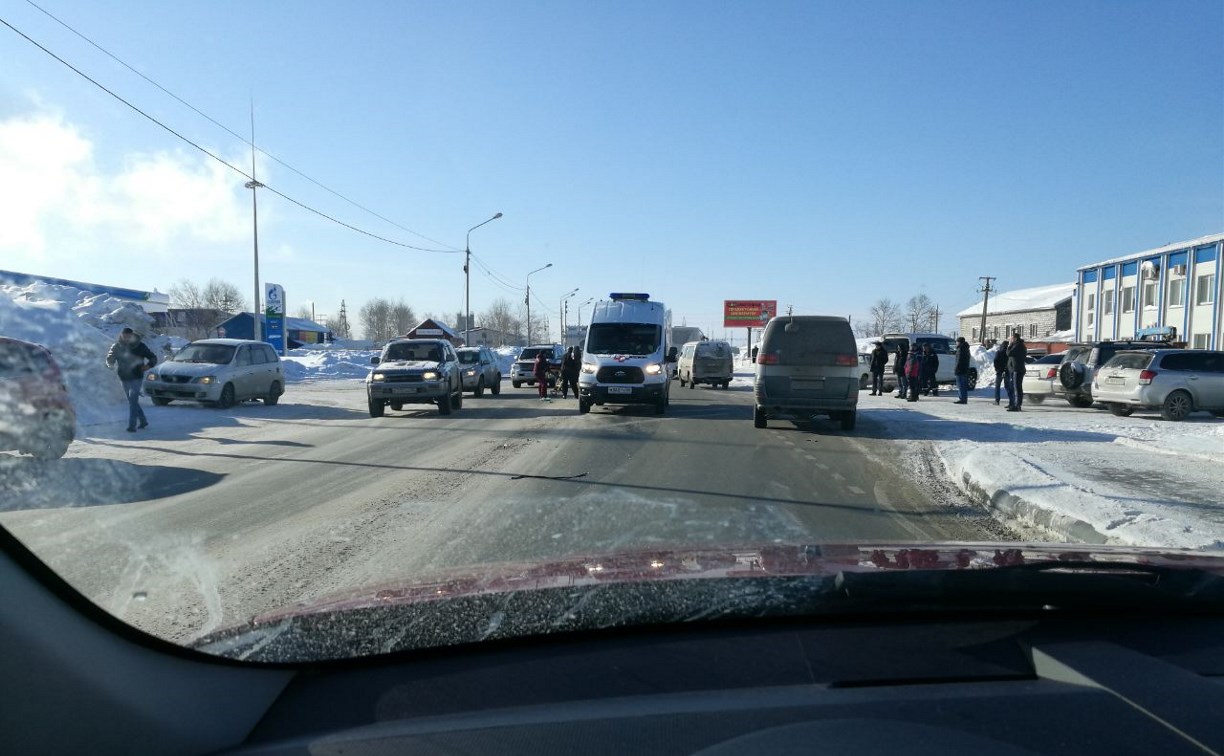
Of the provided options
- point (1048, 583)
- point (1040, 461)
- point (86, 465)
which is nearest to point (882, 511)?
point (1040, 461)

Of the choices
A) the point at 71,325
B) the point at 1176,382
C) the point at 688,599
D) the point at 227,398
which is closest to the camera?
the point at 688,599

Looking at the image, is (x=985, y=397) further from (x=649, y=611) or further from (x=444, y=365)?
(x=649, y=611)

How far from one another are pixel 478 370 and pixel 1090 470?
19705 mm

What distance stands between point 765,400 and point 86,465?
1062 centimetres

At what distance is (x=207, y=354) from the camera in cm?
1809

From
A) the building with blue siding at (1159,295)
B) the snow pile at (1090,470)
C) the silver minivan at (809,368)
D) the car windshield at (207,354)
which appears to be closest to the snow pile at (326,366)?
the car windshield at (207,354)

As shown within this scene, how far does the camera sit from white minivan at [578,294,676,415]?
1767cm

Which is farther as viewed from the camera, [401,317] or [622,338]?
[401,317]

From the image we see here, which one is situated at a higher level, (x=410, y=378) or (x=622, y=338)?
(x=622, y=338)

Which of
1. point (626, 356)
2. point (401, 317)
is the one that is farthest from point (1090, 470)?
point (401, 317)

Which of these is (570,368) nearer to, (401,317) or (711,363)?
(711,363)

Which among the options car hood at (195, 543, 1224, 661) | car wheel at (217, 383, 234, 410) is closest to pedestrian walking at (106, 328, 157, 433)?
car wheel at (217, 383, 234, 410)

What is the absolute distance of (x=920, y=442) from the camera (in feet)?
43.0

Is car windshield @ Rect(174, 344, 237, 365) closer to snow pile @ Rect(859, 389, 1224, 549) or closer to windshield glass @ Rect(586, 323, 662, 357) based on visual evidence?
windshield glass @ Rect(586, 323, 662, 357)
